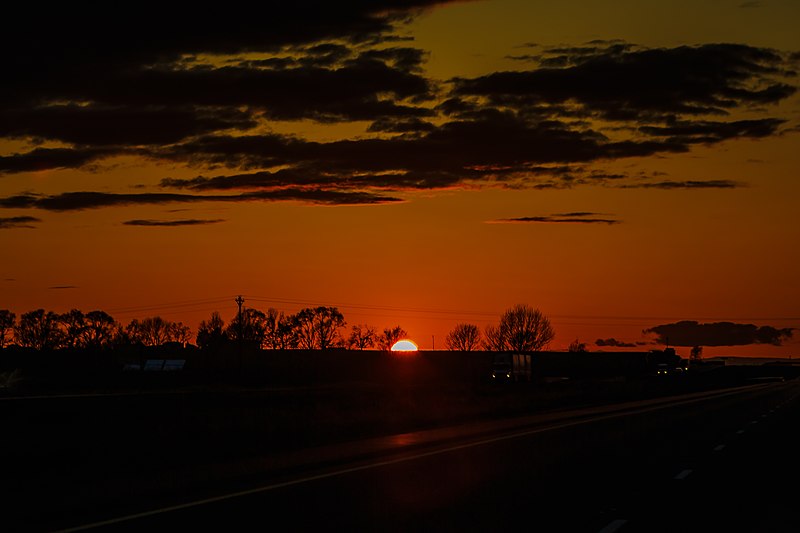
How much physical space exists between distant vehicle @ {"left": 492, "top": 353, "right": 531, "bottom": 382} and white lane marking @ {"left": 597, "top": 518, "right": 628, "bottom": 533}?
78.0 meters

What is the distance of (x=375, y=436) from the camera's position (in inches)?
1088

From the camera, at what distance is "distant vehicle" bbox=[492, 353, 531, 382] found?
91.2 m

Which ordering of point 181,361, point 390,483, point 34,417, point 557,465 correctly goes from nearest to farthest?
point 390,483
point 557,465
point 34,417
point 181,361

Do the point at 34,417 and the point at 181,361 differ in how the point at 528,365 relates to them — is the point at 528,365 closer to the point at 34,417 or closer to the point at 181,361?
the point at 181,361

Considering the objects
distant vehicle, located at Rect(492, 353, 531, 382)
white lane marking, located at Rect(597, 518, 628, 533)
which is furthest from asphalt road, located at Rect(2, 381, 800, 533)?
distant vehicle, located at Rect(492, 353, 531, 382)

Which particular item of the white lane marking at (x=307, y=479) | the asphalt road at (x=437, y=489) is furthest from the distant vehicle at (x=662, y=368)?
the asphalt road at (x=437, y=489)

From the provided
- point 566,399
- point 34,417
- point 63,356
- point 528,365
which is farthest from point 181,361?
point 34,417

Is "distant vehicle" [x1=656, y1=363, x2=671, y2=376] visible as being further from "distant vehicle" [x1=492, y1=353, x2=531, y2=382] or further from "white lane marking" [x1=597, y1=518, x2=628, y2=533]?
"white lane marking" [x1=597, y1=518, x2=628, y2=533]

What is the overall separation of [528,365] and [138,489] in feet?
277

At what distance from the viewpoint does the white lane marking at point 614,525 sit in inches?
484

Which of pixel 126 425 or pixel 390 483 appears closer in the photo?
pixel 390 483

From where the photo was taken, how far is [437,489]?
642 inches

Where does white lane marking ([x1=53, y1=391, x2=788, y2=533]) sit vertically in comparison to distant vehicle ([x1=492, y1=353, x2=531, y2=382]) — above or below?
below

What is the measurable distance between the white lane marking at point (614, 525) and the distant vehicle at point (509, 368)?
78025mm
